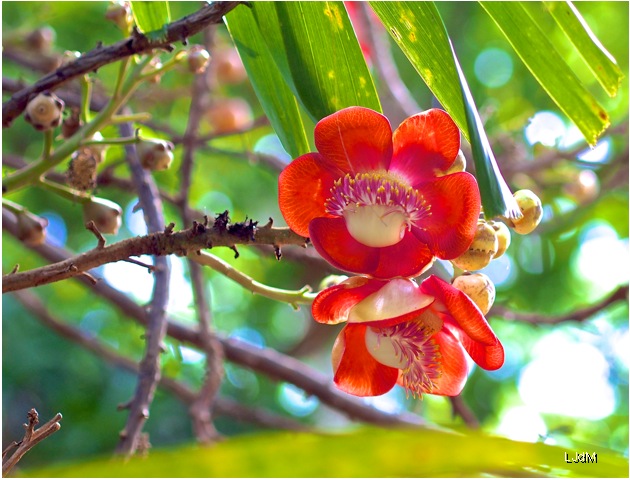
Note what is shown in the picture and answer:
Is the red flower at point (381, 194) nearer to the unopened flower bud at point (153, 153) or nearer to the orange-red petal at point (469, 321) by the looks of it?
the orange-red petal at point (469, 321)

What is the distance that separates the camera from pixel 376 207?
2.64ft

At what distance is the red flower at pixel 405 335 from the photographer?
0.75 meters

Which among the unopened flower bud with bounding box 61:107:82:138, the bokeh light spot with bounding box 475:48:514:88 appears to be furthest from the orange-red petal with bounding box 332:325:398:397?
the bokeh light spot with bounding box 475:48:514:88

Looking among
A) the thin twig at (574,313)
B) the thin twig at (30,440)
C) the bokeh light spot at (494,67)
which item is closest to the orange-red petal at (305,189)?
the thin twig at (30,440)

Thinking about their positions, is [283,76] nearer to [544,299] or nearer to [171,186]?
[171,186]

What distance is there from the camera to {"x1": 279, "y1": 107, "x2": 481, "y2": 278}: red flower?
792 millimetres

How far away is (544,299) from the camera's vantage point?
3229 millimetres

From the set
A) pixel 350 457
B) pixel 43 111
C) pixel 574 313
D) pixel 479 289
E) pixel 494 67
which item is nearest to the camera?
pixel 350 457

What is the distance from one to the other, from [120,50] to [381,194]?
38cm

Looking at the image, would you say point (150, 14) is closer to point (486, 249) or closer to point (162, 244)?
point (162, 244)

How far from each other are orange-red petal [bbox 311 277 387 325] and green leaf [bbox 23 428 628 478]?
0.44 m

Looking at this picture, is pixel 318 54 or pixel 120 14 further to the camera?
pixel 120 14

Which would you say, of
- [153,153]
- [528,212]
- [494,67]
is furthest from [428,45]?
[494,67]

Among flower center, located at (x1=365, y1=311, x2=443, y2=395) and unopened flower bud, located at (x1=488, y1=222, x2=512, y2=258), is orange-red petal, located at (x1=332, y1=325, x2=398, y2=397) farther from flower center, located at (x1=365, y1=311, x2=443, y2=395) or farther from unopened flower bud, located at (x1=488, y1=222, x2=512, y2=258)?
unopened flower bud, located at (x1=488, y1=222, x2=512, y2=258)
